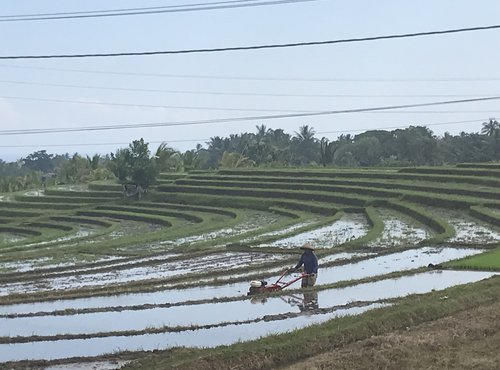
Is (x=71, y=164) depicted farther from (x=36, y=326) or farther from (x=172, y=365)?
(x=172, y=365)

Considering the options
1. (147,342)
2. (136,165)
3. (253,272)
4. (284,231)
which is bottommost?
(253,272)

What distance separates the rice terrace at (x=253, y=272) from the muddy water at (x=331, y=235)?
0.08 metres

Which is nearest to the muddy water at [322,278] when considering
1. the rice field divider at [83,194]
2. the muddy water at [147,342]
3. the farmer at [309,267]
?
the farmer at [309,267]

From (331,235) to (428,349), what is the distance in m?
13.2

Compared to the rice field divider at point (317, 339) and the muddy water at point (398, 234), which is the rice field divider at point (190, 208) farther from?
the rice field divider at point (317, 339)

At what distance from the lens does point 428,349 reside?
724 cm

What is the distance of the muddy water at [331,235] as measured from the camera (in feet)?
62.4

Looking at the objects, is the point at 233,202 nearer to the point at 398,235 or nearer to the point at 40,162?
the point at 398,235

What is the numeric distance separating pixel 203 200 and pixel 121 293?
20.4 meters

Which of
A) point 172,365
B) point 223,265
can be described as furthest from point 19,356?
point 223,265

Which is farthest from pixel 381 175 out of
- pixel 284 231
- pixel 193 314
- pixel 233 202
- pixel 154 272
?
pixel 193 314

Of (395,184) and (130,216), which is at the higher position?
(395,184)

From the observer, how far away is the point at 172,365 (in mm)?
6965

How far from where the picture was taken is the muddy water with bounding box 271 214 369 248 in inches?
749
